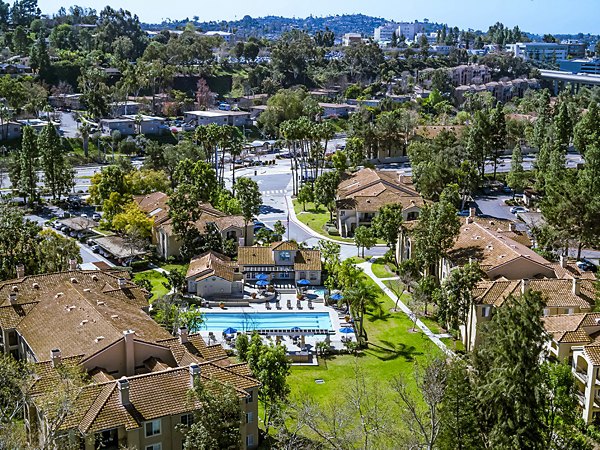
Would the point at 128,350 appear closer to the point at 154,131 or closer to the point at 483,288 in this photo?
the point at 483,288

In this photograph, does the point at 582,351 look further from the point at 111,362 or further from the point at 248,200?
the point at 248,200

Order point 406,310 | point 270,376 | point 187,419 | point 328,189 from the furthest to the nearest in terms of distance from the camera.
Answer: point 328,189, point 406,310, point 270,376, point 187,419

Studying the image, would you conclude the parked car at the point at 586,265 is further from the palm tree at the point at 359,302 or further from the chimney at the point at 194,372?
the chimney at the point at 194,372

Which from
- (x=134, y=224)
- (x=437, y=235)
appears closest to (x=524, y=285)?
(x=437, y=235)

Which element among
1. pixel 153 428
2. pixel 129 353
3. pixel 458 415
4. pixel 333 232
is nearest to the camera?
pixel 458 415

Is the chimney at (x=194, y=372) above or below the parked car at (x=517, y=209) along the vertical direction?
above

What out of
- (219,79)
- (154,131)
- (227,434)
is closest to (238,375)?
(227,434)

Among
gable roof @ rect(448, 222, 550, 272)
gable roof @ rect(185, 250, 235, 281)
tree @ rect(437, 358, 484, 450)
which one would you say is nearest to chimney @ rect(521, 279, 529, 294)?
gable roof @ rect(448, 222, 550, 272)

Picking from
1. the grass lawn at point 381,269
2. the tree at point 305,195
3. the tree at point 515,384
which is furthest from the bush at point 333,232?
the tree at point 515,384
